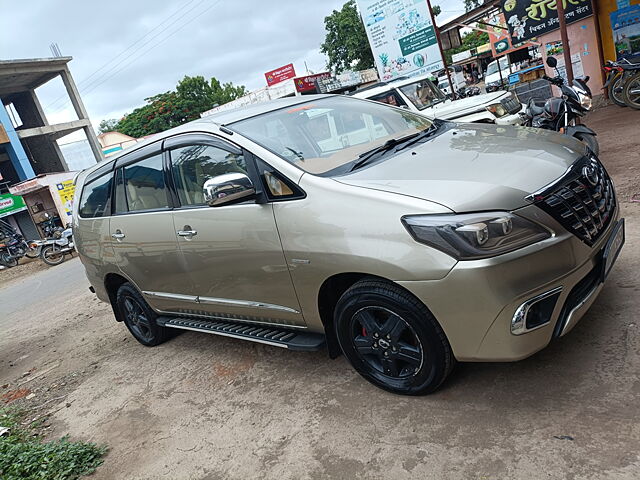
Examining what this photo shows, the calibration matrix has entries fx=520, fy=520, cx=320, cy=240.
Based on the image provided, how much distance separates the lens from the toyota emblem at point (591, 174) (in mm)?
2766

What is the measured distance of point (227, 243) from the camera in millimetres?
3354

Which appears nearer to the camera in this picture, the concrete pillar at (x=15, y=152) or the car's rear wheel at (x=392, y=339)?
the car's rear wheel at (x=392, y=339)

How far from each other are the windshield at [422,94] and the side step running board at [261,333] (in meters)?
6.26

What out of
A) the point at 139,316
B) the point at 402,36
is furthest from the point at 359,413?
the point at 402,36

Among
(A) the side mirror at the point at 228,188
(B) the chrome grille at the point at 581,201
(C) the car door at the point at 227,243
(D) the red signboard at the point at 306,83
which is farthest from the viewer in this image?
(D) the red signboard at the point at 306,83

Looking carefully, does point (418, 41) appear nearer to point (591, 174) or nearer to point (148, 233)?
point (148, 233)

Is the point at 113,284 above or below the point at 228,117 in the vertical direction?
below

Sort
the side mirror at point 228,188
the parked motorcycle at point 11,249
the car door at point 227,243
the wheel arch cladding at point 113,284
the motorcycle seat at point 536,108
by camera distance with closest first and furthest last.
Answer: the side mirror at point 228,188, the car door at point 227,243, the wheel arch cladding at point 113,284, the motorcycle seat at point 536,108, the parked motorcycle at point 11,249

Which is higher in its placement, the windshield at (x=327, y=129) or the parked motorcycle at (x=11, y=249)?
the windshield at (x=327, y=129)

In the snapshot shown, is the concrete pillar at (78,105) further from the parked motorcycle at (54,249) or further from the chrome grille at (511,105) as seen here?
the chrome grille at (511,105)

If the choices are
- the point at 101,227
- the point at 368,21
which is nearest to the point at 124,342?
the point at 101,227

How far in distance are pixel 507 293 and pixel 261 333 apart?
1.81 meters

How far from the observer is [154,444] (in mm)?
3270

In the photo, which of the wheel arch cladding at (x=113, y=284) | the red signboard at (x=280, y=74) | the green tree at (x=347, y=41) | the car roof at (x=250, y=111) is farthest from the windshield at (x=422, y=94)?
the green tree at (x=347, y=41)
